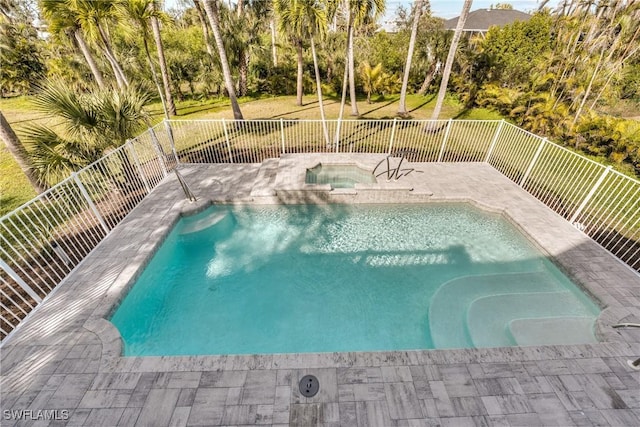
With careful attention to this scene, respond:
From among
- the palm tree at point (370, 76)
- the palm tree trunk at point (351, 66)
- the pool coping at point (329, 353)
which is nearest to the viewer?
the pool coping at point (329, 353)

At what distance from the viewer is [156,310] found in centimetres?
457

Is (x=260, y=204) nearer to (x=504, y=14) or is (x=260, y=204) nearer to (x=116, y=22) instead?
(x=116, y=22)

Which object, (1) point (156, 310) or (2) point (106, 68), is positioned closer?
(1) point (156, 310)

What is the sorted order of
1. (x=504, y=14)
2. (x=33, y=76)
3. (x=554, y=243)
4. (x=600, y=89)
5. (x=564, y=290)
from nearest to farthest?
(x=564, y=290), (x=554, y=243), (x=600, y=89), (x=33, y=76), (x=504, y=14)

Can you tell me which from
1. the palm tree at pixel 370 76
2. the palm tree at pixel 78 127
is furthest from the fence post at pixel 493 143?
the palm tree at pixel 370 76

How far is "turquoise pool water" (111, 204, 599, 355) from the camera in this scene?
13.7ft

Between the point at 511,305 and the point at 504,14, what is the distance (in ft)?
144

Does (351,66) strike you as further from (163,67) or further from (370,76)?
(163,67)

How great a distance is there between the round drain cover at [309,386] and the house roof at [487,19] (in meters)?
38.4

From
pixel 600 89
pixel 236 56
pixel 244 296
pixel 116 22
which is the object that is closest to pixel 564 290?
pixel 244 296

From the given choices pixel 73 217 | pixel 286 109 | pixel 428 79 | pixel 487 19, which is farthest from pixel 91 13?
pixel 487 19

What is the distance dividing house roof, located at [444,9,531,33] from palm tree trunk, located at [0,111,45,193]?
38.4 metres

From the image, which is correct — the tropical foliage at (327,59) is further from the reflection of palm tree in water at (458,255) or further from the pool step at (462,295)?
the pool step at (462,295)

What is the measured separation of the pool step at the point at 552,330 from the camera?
13.1 feet
